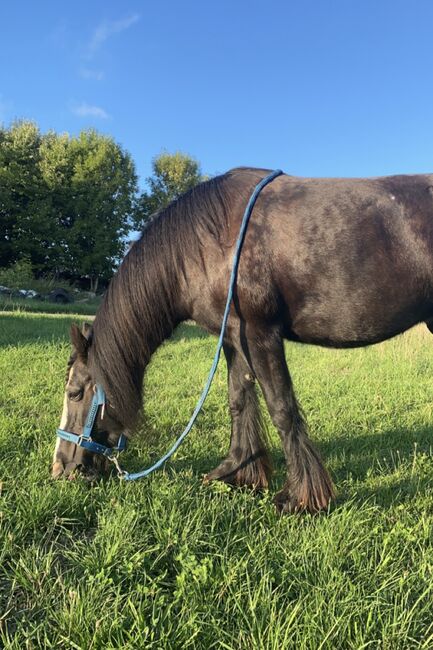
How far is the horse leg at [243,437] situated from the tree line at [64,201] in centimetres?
2962

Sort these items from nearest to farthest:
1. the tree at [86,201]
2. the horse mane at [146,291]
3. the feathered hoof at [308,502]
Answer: the feathered hoof at [308,502] → the horse mane at [146,291] → the tree at [86,201]

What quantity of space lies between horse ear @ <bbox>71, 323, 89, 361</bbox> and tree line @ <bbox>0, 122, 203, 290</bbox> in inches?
1158

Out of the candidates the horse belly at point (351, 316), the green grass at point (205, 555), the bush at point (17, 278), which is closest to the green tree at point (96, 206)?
the bush at point (17, 278)

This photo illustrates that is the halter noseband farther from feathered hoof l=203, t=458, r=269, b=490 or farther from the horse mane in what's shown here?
feathered hoof l=203, t=458, r=269, b=490

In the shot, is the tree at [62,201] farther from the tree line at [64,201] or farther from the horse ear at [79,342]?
the horse ear at [79,342]

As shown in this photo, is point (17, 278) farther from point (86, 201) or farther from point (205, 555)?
point (205, 555)

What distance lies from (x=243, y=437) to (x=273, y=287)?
1.21 m

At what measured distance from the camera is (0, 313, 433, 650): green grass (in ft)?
5.02

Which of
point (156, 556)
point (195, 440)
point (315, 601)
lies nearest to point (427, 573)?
point (315, 601)

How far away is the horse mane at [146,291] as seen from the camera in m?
2.75

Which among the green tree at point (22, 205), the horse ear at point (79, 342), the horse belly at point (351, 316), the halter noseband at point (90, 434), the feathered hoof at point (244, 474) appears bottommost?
the feathered hoof at point (244, 474)

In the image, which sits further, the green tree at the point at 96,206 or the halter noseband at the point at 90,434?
the green tree at the point at 96,206

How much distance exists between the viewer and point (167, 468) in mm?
3033

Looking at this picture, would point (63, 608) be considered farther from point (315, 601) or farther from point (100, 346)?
point (100, 346)
